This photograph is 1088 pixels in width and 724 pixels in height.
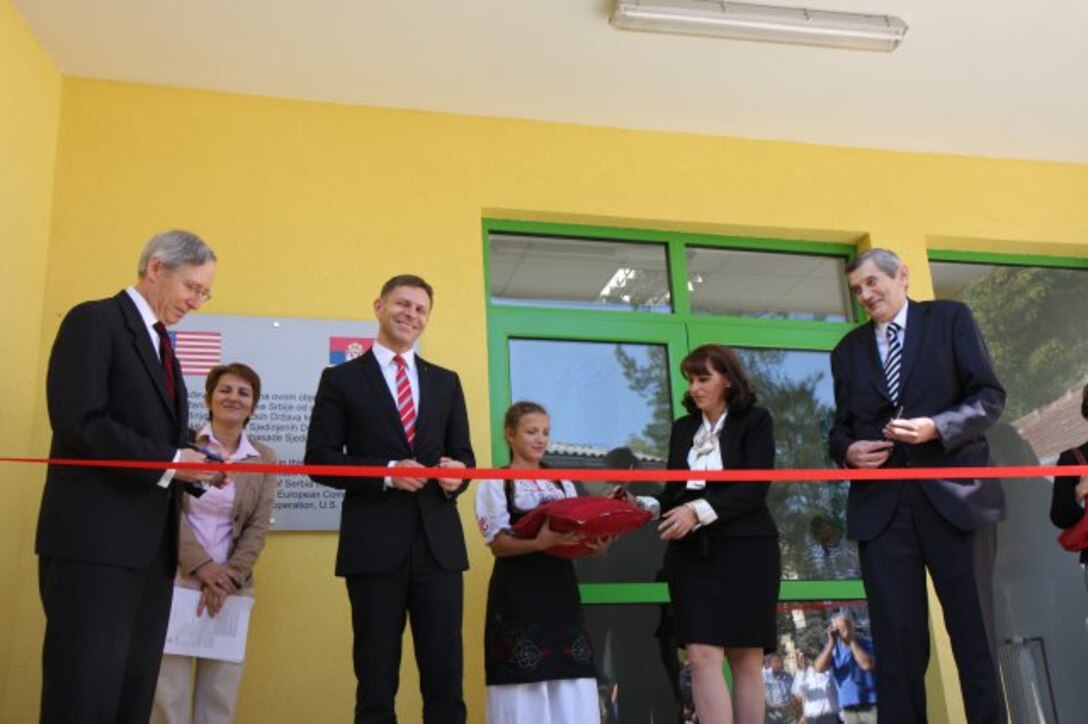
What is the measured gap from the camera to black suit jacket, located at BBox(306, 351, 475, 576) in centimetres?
309

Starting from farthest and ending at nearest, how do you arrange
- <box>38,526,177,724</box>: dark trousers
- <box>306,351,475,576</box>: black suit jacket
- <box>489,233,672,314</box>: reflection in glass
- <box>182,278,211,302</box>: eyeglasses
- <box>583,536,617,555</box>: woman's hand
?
<box>489,233,672,314</box>: reflection in glass, <box>583,536,617,555</box>: woman's hand, <box>306,351,475,576</box>: black suit jacket, <box>182,278,211,302</box>: eyeglasses, <box>38,526,177,724</box>: dark trousers

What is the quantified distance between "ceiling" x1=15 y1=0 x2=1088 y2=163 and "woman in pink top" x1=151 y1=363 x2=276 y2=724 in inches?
57.5

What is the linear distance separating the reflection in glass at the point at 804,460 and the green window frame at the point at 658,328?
0.06 metres

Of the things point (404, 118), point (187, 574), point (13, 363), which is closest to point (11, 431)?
point (13, 363)

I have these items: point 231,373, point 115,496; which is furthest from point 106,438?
point 231,373

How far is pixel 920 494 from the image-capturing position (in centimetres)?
312

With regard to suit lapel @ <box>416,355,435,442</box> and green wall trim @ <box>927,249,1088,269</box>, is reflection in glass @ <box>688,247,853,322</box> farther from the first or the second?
suit lapel @ <box>416,355,435,442</box>

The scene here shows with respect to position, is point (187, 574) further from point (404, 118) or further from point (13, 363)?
point (404, 118)

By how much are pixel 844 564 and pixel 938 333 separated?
1.89 metres

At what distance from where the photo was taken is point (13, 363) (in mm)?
4031

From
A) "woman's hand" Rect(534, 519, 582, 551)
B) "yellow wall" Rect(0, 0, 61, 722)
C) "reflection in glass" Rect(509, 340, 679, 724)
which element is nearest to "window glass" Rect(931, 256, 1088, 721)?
"reflection in glass" Rect(509, 340, 679, 724)

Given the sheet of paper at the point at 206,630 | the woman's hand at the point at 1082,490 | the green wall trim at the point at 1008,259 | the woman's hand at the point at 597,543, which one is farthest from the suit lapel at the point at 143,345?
the green wall trim at the point at 1008,259

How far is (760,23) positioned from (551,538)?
2280mm

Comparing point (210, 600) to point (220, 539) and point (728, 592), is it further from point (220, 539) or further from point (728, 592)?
point (728, 592)
